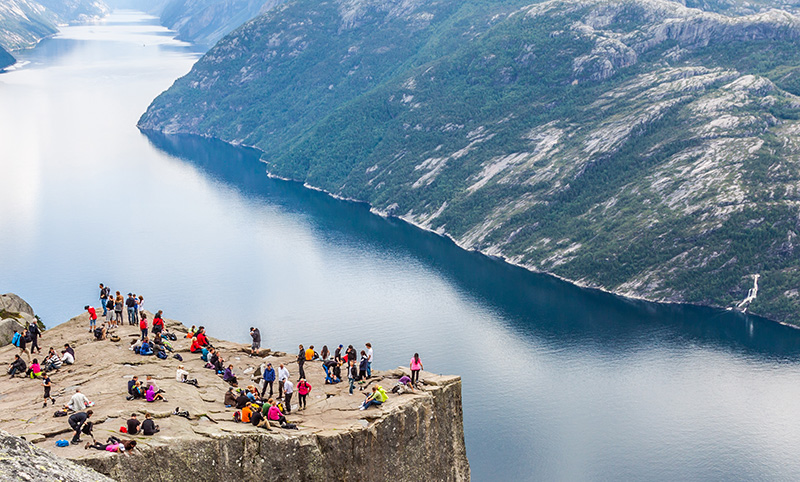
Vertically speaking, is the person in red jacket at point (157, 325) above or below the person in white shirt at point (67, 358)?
above

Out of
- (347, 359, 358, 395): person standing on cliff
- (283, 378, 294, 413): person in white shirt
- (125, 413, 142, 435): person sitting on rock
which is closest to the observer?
(125, 413, 142, 435): person sitting on rock

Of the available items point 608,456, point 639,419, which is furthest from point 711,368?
point 608,456

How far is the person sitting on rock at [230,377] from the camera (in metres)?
82.5

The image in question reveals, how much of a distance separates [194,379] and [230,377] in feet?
12.9

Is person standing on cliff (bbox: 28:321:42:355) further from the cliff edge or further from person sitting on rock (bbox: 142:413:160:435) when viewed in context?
person sitting on rock (bbox: 142:413:160:435)

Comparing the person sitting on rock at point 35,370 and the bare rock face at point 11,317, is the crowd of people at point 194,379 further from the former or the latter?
the bare rock face at point 11,317

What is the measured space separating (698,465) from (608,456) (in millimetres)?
15236

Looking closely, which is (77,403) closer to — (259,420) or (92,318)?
(259,420)

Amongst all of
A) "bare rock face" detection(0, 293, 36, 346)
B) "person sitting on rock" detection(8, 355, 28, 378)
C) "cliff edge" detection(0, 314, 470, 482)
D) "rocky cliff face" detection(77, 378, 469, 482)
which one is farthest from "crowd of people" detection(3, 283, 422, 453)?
"bare rock face" detection(0, 293, 36, 346)

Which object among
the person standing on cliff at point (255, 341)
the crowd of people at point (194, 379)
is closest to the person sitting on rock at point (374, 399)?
the crowd of people at point (194, 379)

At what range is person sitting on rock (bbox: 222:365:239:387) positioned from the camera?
82.5 meters

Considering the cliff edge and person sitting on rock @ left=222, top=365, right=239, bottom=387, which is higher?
person sitting on rock @ left=222, top=365, right=239, bottom=387

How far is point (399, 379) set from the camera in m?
84.9

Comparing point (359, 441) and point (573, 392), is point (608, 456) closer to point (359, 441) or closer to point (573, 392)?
point (573, 392)
